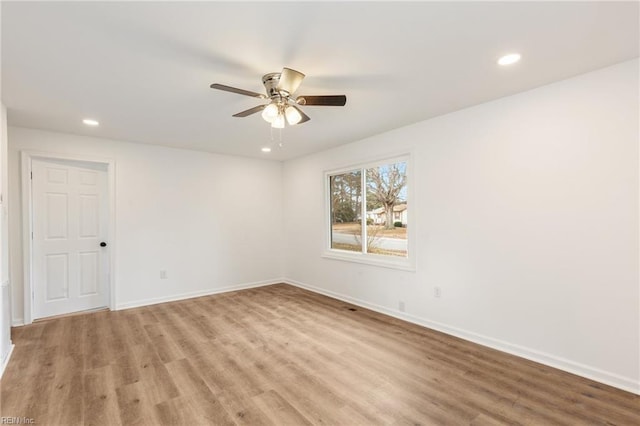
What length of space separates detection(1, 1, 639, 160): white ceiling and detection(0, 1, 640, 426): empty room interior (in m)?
0.02

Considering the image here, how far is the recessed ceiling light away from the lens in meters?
2.13

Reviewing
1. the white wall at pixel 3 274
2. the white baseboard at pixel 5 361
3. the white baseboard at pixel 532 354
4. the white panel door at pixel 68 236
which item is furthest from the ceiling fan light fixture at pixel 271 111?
the white panel door at pixel 68 236

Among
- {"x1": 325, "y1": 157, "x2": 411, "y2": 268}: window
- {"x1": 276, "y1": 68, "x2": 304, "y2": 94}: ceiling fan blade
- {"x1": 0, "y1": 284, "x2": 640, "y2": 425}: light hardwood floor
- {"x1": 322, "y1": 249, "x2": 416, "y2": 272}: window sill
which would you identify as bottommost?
{"x1": 0, "y1": 284, "x2": 640, "y2": 425}: light hardwood floor

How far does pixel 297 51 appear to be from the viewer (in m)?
2.05

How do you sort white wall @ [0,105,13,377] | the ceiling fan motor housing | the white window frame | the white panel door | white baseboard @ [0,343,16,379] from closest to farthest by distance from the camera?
the ceiling fan motor housing
white baseboard @ [0,343,16,379]
white wall @ [0,105,13,377]
the white window frame
the white panel door

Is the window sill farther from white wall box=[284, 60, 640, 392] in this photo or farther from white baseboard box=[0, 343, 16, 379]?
white baseboard box=[0, 343, 16, 379]

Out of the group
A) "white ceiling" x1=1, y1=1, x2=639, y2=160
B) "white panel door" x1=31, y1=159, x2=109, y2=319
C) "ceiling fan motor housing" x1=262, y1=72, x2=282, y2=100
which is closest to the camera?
"white ceiling" x1=1, y1=1, x2=639, y2=160

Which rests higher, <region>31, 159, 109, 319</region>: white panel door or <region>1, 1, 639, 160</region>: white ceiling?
<region>1, 1, 639, 160</region>: white ceiling

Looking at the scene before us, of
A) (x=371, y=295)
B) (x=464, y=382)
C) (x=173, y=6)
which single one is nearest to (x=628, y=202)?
(x=464, y=382)

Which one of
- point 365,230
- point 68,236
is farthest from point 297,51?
point 68,236

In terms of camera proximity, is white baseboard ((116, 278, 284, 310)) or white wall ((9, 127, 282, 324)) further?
white baseboard ((116, 278, 284, 310))

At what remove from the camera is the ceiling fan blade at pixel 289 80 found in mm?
2074

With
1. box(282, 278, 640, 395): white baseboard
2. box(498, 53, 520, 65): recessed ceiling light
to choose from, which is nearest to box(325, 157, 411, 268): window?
box(282, 278, 640, 395): white baseboard

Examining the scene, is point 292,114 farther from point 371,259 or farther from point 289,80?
point 371,259
